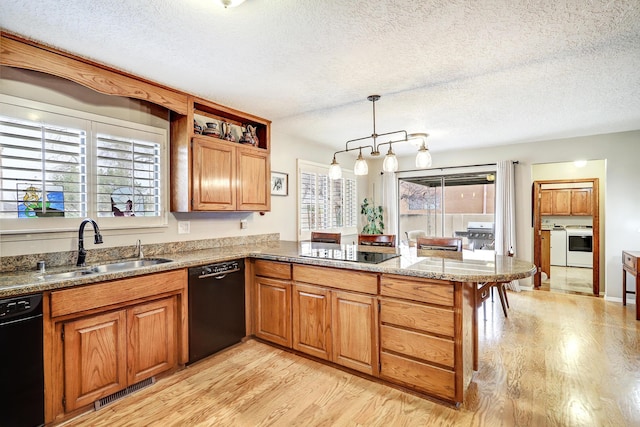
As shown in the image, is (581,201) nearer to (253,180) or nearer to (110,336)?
(253,180)

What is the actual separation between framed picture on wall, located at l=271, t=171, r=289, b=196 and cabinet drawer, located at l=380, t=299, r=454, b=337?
2.32 metres

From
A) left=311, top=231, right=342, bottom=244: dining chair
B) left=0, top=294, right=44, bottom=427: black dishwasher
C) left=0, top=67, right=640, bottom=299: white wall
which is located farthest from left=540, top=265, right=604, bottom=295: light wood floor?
left=0, top=294, right=44, bottom=427: black dishwasher

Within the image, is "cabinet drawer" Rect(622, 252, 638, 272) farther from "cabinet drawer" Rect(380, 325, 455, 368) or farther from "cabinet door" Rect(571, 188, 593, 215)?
"cabinet drawer" Rect(380, 325, 455, 368)

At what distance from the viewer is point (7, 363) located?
1658mm

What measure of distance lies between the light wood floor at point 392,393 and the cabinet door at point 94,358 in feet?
0.43

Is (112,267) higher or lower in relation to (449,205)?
lower

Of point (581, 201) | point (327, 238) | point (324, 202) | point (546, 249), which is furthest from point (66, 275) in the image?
point (581, 201)

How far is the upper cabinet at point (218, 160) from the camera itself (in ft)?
9.43

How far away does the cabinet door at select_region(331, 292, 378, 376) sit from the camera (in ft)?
7.54

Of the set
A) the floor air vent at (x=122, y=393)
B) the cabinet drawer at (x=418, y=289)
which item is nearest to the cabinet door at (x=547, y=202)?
the cabinet drawer at (x=418, y=289)

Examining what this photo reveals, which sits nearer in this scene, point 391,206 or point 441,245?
point 441,245

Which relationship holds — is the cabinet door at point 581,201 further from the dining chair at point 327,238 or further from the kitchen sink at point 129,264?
the kitchen sink at point 129,264

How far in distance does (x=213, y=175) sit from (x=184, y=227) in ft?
1.95

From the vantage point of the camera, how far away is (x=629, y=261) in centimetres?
390
